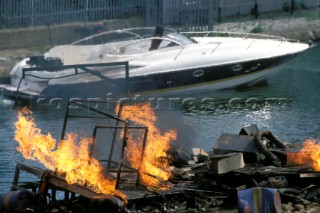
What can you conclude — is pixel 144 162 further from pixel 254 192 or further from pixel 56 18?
pixel 56 18

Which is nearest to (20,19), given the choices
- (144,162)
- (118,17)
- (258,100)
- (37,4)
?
(37,4)

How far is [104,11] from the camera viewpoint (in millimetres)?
34250

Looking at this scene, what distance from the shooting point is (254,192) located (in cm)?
1320

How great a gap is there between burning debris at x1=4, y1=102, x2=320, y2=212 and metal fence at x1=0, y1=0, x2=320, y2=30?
55.0ft

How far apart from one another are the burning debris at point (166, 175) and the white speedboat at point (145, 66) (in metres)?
8.82

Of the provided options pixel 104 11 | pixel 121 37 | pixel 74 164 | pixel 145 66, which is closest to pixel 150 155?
pixel 74 164

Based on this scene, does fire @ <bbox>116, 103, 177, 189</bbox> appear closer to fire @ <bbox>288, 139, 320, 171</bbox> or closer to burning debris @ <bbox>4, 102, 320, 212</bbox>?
burning debris @ <bbox>4, 102, 320, 212</bbox>

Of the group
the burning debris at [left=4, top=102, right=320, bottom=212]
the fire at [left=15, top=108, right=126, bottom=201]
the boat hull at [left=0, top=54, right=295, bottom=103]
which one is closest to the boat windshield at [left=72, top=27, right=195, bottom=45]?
the boat hull at [left=0, top=54, right=295, bottom=103]

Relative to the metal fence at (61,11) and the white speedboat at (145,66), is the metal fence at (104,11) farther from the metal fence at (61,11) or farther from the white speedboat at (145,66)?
the white speedboat at (145,66)

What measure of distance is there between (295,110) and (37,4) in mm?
11962

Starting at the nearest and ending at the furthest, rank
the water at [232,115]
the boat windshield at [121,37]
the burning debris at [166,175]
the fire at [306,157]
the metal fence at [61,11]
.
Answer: the burning debris at [166,175]
the fire at [306,157]
the water at [232,115]
the boat windshield at [121,37]
the metal fence at [61,11]

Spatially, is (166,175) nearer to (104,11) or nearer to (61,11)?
(61,11)

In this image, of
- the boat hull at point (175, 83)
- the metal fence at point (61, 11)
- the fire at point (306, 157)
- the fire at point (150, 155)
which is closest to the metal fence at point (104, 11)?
the metal fence at point (61, 11)

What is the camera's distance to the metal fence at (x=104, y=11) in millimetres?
32156
